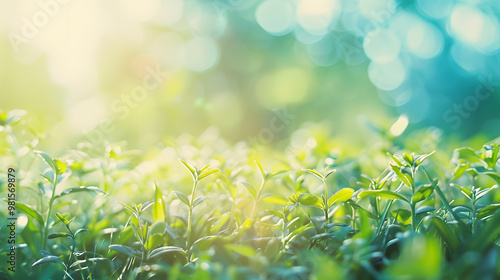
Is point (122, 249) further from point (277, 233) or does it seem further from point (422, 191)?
point (422, 191)

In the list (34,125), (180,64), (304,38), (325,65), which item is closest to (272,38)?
(304,38)

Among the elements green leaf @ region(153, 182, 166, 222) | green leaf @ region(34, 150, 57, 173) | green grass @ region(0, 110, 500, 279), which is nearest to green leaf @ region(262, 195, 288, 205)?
green grass @ region(0, 110, 500, 279)

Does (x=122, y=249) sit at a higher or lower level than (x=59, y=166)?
lower

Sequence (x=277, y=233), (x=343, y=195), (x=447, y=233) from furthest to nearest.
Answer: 1. (x=277, y=233)
2. (x=343, y=195)
3. (x=447, y=233)

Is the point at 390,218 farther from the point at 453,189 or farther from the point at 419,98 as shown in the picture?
the point at 419,98

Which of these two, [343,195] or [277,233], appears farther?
[277,233]

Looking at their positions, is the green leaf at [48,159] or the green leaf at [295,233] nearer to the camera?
the green leaf at [295,233]

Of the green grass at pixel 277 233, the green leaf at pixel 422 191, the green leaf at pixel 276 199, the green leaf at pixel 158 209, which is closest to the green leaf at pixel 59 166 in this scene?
the green grass at pixel 277 233

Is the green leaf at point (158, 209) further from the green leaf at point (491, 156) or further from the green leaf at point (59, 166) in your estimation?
the green leaf at point (491, 156)

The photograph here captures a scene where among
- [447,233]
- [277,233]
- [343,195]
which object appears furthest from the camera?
[277,233]

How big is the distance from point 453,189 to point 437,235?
1.70 ft

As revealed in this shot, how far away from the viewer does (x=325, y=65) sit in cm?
955

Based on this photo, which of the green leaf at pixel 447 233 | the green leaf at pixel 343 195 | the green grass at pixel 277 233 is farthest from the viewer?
the green leaf at pixel 343 195

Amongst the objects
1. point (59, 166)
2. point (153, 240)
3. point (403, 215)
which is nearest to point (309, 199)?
point (403, 215)
